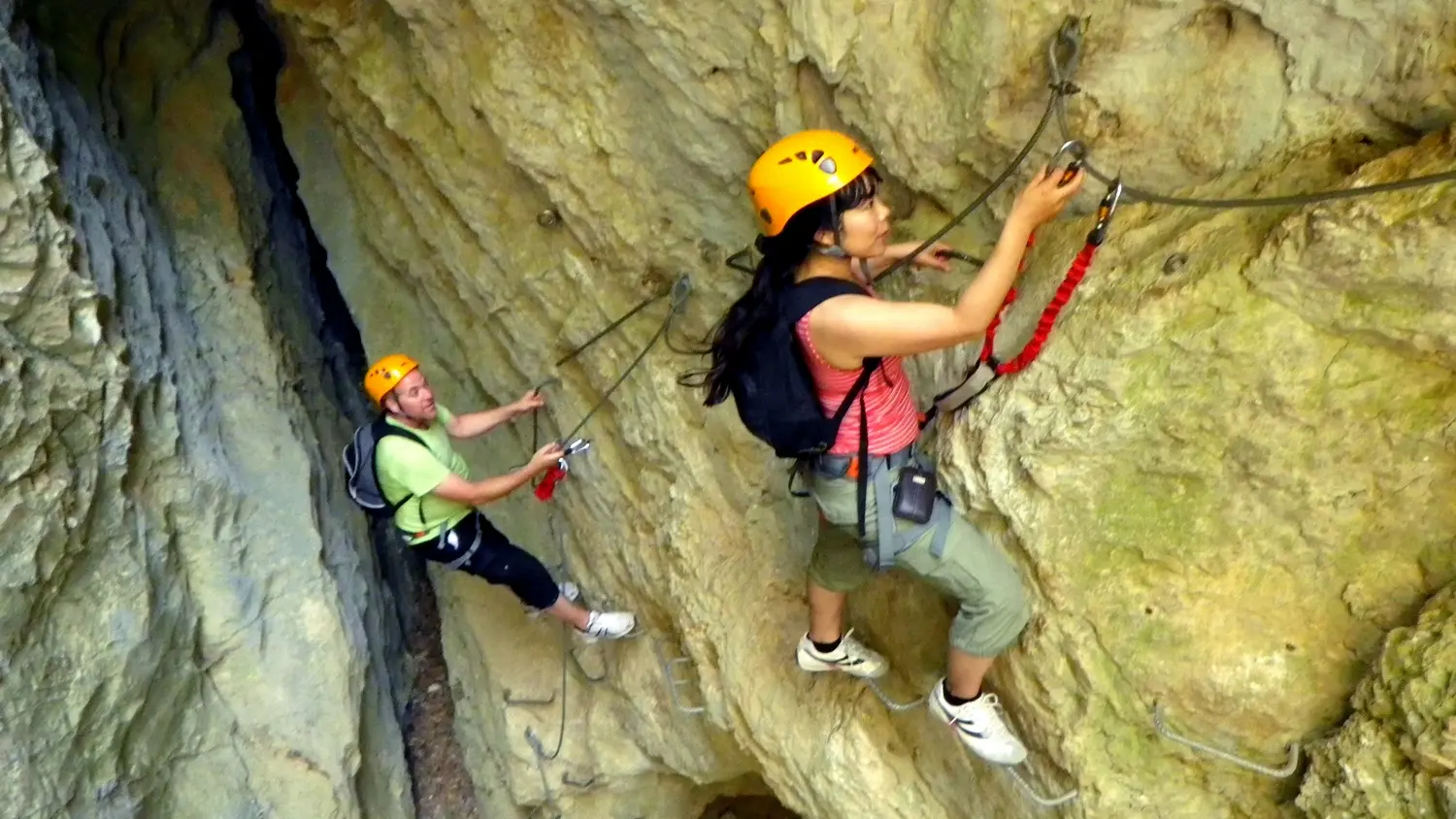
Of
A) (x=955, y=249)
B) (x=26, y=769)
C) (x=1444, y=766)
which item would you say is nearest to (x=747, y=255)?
(x=955, y=249)

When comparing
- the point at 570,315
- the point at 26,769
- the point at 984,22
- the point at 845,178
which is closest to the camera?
the point at 845,178

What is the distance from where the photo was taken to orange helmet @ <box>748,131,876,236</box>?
6.57ft

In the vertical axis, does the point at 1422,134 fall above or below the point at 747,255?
above

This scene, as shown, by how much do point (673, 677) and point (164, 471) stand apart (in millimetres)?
2145

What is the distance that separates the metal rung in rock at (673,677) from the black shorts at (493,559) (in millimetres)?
554

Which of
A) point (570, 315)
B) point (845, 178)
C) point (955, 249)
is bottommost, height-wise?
point (570, 315)

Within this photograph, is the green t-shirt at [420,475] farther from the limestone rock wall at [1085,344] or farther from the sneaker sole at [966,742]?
the sneaker sole at [966,742]

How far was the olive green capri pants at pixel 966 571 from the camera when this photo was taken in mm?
2264

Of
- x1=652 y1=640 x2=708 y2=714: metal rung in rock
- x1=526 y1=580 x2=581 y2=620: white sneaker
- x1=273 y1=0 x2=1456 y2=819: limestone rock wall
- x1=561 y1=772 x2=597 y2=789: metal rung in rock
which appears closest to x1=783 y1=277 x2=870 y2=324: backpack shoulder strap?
x1=273 y1=0 x2=1456 y2=819: limestone rock wall

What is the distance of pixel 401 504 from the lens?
3836mm

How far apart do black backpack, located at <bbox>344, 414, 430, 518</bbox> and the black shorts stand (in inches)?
11.6

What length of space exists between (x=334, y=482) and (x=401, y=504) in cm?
116

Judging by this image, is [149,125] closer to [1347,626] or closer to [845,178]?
Answer: [845,178]

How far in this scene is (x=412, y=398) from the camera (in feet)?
12.1
